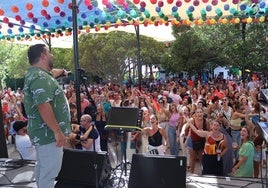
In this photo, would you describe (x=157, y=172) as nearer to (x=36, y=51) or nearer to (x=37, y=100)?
(x=37, y=100)

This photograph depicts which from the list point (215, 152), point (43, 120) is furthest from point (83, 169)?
point (215, 152)

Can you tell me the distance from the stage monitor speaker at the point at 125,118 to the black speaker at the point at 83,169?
1.59 feet

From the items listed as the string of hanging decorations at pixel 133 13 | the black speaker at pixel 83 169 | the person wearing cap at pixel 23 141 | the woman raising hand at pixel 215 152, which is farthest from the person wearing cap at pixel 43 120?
the string of hanging decorations at pixel 133 13

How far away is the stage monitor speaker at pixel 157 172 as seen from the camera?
13.5ft

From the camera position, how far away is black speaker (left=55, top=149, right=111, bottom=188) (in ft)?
14.3

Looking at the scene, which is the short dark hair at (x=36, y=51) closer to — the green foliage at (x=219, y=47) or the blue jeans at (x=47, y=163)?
the blue jeans at (x=47, y=163)

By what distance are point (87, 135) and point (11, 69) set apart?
1384 inches

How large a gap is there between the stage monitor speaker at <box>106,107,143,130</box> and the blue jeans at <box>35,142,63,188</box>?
1399mm

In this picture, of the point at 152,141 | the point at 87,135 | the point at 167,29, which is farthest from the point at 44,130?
the point at 167,29

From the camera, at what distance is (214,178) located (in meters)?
5.10

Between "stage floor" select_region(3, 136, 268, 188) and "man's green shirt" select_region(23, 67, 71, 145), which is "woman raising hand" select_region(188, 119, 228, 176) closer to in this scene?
"stage floor" select_region(3, 136, 268, 188)

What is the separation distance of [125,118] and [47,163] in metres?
1.58

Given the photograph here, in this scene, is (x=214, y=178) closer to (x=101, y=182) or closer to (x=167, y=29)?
(x=101, y=182)

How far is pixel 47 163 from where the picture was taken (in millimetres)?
3412
